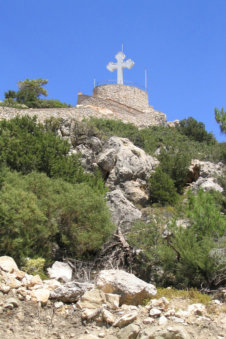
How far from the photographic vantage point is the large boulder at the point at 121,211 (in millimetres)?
12148

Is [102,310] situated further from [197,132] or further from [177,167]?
[197,132]

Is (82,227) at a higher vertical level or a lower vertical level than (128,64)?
lower

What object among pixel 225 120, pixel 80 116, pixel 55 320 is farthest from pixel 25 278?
pixel 80 116

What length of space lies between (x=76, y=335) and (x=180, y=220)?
5.90m

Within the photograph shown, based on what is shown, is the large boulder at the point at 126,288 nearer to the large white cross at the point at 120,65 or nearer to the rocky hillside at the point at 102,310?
the rocky hillside at the point at 102,310

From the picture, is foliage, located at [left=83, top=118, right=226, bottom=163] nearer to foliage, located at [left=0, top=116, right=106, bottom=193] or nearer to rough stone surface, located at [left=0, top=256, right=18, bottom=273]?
foliage, located at [left=0, top=116, right=106, bottom=193]

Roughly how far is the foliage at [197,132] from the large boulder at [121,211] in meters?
17.3

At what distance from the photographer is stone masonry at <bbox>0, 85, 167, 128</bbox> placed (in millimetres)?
25100

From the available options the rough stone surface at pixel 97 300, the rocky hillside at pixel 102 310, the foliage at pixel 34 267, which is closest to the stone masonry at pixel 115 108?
the foliage at pixel 34 267

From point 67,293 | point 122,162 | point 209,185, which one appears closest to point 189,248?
point 67,293

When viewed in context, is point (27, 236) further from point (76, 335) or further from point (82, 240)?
point (76, 335)

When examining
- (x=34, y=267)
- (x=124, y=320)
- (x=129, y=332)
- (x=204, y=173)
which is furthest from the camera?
(x=204, y=173)

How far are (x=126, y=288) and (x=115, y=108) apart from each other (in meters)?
26.3

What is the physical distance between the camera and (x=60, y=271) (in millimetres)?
9141
